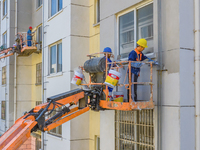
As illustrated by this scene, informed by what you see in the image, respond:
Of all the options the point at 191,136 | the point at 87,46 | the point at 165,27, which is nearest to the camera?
the point at 191,136

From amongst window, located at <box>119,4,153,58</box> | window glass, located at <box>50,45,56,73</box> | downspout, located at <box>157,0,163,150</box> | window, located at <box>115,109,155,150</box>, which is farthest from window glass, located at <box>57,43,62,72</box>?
downspout, located at <box>157,0,163,150</box>

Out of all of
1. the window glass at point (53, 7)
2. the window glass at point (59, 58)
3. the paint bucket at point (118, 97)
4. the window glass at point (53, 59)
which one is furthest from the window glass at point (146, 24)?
the window glass at point (53, 7)

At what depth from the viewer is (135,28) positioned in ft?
26.0

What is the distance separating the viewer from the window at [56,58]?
485 inches

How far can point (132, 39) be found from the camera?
321 inches

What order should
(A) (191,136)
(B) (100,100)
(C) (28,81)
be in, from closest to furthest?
(A) (191,136) < (B) (100,100) < (C) (28,81)

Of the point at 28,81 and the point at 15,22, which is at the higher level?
the point at 15,22

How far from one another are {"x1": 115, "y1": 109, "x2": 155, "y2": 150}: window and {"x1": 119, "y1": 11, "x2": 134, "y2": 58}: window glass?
6.52 feet

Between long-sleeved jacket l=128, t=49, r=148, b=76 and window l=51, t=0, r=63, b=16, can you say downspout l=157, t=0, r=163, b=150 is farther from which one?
window l=51, t=0, r=63, b=16

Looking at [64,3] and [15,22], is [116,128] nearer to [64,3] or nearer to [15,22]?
[64,3]

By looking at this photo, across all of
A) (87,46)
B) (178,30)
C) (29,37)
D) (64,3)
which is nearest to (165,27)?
(178,30)

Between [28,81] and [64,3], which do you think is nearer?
[64,3]

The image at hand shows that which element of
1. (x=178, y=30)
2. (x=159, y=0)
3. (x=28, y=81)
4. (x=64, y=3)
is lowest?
(x=28, y=81)

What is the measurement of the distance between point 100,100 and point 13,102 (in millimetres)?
13664
